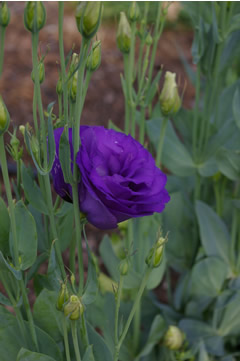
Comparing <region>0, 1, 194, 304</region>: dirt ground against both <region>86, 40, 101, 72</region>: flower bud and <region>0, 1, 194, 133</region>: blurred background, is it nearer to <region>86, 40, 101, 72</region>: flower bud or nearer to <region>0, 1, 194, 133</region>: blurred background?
<region>0, 1, 194, 133</region>: blurred background

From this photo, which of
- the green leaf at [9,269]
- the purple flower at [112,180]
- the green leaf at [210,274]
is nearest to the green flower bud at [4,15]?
the purple flower at [112,180]

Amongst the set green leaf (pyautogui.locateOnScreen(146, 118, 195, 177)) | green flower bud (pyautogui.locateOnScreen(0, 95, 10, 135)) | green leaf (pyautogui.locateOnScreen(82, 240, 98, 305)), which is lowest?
green leaf (pyautogui.locateOnScreen(146, 118, 195, 177))

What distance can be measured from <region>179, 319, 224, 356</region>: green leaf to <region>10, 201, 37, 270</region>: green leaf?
50cm

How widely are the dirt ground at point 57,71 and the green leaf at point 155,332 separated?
89cm

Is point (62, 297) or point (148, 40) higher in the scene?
point (148, 40)

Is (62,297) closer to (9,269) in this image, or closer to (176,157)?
(9,269)

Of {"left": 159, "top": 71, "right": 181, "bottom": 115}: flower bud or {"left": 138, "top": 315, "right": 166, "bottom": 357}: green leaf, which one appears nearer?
{"left": 159, "top": 71, "right": 181, "bottom": 115}: flower bud

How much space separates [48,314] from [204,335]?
0.46m

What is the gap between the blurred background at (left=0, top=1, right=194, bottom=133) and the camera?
1773 mm

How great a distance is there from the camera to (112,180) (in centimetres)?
41

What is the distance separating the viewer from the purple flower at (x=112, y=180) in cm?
41

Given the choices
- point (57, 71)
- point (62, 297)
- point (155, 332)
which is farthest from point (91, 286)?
point (57, 71)

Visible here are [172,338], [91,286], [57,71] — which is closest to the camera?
[91,286]

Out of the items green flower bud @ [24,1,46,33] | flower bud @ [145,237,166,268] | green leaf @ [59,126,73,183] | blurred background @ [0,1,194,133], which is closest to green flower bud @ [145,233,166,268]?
flower bud @ [145,237,166,268]
